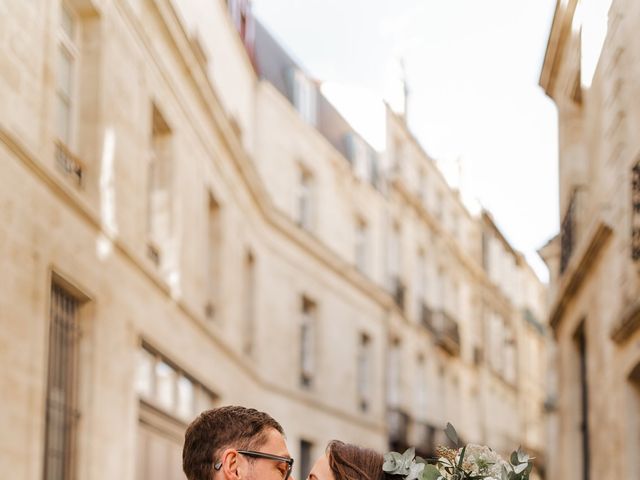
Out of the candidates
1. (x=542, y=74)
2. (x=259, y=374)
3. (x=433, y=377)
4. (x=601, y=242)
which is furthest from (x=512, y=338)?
(x=601, y=242)

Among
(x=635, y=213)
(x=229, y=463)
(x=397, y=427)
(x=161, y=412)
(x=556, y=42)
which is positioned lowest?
(x=229, y=463)

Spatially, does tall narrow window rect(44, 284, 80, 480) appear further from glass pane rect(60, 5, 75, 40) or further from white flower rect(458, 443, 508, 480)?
white flower rect(458, 443, 508, 480)

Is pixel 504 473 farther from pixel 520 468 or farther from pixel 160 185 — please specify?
pixel 160 185

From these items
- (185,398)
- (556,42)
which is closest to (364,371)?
(185,398)

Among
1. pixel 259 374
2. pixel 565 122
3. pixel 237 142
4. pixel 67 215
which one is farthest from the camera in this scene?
pixel 259 374

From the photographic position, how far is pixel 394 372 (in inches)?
1348

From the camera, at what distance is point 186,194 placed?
19.1 meters

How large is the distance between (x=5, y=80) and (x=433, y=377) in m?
27.4

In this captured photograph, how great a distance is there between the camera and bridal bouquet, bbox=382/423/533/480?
4.48 metres

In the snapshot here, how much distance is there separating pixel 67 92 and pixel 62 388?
10.1 ft

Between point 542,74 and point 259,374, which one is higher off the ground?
point 542,74

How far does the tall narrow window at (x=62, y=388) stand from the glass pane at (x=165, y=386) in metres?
3.39

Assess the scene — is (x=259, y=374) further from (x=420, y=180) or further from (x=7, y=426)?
(x=420, y=180)

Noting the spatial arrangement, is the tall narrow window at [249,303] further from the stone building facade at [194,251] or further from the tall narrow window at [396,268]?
the tall narrow window at [396,268]
